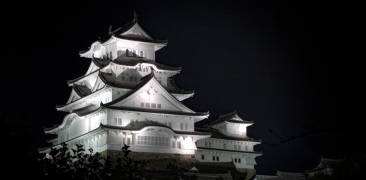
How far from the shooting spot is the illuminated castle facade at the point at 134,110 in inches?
2571

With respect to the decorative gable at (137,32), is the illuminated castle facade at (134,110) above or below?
below

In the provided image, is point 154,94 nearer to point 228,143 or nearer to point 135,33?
point 135,33

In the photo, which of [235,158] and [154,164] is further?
[235,158]

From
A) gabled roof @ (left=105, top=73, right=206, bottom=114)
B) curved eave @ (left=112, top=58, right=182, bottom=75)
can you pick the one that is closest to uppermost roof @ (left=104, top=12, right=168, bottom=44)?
curved eave @ (left=112, top=58, right=182, bottom=75)

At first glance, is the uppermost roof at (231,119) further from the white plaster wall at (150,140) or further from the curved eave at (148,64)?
the white plaster wall at (150,140)

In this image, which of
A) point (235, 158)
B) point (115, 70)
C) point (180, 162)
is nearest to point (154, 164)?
point (180, 162)

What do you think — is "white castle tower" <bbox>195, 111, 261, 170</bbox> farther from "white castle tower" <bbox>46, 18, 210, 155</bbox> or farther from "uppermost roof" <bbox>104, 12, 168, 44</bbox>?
"uppermost roof" <bbox>104, 12, 168, 44</bbox>

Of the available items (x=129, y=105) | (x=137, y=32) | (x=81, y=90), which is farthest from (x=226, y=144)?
(x=81, y=90)

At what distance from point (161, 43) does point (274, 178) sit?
18216 mm

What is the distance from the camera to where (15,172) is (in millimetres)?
29594

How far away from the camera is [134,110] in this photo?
216 ft

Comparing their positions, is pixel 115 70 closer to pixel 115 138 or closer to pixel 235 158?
pixel 115 138

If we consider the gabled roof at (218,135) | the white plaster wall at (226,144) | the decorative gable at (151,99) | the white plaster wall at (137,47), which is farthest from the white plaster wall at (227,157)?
the white plaster wall at (137,47)

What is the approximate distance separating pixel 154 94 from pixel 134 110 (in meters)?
2.90
